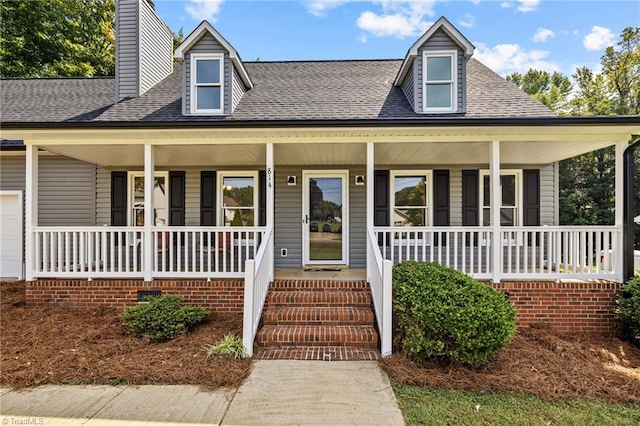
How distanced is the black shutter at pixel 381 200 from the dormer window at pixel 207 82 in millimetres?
3823

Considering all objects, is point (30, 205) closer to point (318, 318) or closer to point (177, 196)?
point (177, 196)

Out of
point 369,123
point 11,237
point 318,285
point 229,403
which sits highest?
point 369,123

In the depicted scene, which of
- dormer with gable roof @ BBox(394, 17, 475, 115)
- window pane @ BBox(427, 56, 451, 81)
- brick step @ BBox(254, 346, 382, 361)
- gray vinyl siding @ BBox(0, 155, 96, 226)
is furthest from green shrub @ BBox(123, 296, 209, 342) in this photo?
window pane @ BBox(427, 56, 451, 81)

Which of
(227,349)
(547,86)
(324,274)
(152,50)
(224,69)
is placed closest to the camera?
(227,349)

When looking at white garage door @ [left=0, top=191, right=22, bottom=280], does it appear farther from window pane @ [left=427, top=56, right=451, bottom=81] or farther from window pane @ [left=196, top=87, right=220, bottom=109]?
window pane @ [left=427, top=56, right=451, bottom=81]

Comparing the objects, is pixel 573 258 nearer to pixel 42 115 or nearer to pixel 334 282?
Answer: pixel 334 282

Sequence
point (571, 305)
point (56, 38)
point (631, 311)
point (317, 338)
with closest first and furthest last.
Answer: point (317, 338)
point (631, 311)
point (571, 305)
point (56, 38)

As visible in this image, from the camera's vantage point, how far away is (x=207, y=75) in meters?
6.63

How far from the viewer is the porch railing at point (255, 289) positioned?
4156mm

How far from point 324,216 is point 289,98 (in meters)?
2.80

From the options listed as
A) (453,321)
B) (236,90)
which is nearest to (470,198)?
(453,321)

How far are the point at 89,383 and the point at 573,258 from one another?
7157mm

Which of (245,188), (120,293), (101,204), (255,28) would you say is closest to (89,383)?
(120,293)

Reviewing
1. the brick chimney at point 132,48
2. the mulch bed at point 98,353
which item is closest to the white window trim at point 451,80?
the mulch bed at point 98,353
